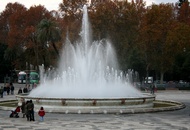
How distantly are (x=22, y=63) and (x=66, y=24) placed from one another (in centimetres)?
1979

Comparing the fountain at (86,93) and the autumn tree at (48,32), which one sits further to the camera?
the autumn tree at (48,32)

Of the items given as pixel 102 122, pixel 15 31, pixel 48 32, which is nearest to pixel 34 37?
pixel 15 31

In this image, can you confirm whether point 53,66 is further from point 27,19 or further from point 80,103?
point 80,103

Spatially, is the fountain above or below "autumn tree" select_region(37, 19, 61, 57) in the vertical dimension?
below

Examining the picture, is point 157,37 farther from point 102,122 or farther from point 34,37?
point 102,122

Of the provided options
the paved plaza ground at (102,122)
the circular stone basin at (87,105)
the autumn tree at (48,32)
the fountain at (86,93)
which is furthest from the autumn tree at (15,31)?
the paved plaza ground at (102,122)

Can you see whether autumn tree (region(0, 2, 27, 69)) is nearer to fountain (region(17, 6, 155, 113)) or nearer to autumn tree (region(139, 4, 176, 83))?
autumn tree (region(139, 4, 176, 83))

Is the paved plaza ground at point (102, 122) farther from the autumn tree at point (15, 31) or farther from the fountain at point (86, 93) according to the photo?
the autumn tree at point (15, 31)

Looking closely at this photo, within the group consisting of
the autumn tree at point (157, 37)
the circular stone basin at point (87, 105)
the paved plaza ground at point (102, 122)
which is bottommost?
the paved plaza ground at point (102, 122)

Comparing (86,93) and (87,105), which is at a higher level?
(86,93)

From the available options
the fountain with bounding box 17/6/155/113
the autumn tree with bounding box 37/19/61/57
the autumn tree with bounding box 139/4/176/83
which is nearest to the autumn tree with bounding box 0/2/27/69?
the autumn tree with bounding box 37/19/61/57

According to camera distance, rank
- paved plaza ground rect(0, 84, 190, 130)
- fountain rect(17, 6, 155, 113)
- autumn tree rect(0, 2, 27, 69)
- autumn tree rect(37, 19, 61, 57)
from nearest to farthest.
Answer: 1. paved plaza ground rect(0, 84, 190, 130)
2. fountain rect(17, 6, 155, 113)
3. autumn tree rect(37, 19, 61, 57)
4. autumn tree rect(0, 2, 27, 69)

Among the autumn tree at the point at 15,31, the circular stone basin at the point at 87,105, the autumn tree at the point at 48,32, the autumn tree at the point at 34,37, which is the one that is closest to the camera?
the circular stone basin at the point at 87,105

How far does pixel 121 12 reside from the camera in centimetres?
6388
